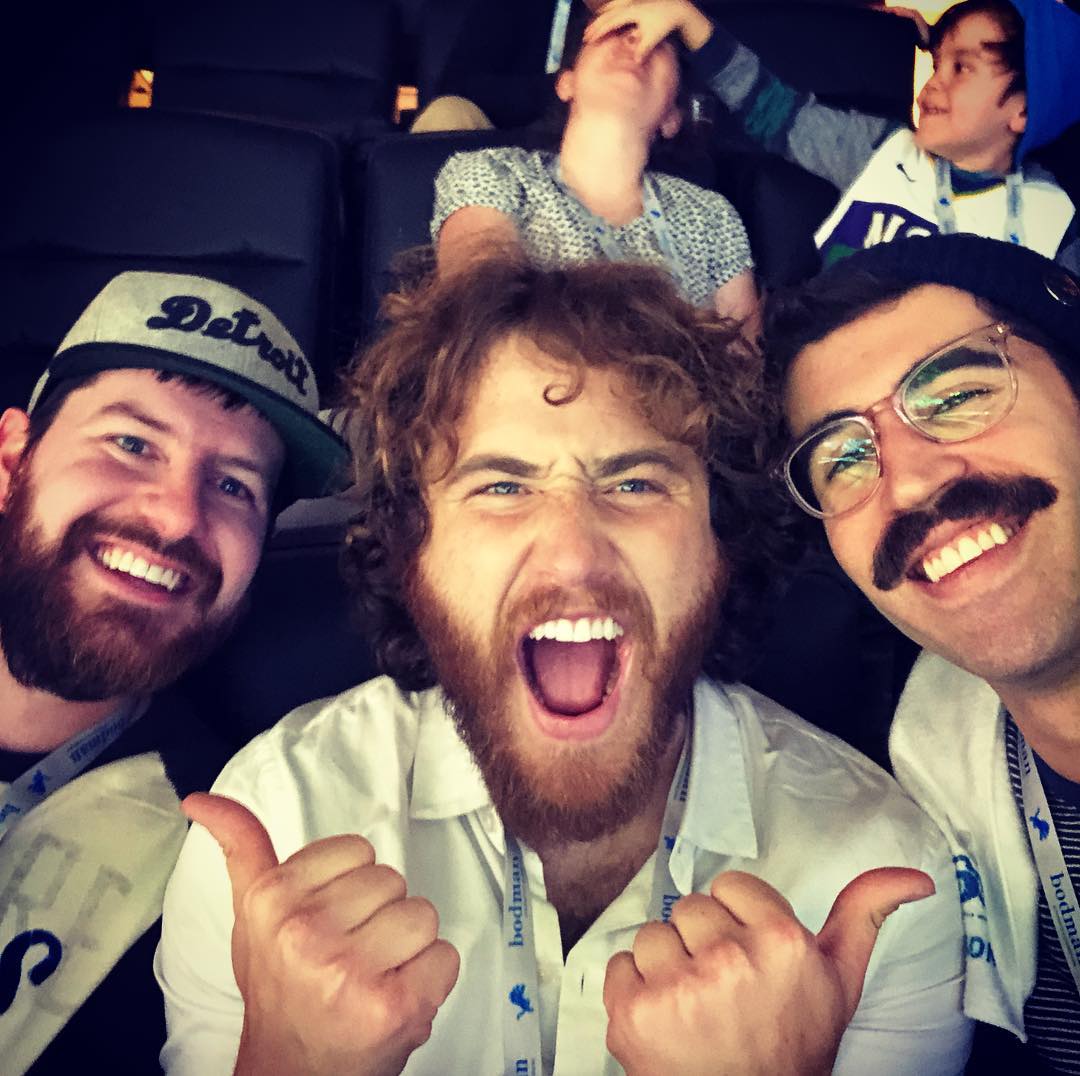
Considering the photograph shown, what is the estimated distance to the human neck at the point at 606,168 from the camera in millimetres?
1683

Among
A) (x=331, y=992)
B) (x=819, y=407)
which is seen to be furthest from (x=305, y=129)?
(x=331, y=992)

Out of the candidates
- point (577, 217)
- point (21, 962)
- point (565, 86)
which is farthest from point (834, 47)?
point (21, 962)

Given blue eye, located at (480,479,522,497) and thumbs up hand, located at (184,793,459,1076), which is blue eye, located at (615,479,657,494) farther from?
thumbs up hand, located at (184,793,459,1076)

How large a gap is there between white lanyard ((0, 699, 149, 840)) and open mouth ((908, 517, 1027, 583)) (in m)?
1.20

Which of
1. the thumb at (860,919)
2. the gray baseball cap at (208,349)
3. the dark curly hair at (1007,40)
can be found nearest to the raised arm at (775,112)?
the dark curly hair at (1007,40)

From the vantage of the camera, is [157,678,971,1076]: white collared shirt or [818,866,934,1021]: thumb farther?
[157,678,971,1076]: white collared shirt

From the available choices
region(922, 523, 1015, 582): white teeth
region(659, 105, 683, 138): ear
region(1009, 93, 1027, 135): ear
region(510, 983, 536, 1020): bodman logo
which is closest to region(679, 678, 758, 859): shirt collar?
region(510, 983, 536, 1020): bodman logo

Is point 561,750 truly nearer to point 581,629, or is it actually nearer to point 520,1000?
point 581,629

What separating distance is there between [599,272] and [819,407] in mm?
403

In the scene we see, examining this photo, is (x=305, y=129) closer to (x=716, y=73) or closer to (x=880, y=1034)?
(x=716, y=73)

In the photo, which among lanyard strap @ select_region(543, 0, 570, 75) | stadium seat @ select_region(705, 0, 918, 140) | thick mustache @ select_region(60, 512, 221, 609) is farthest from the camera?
stadium seat @ select_region(705, 0, 918, 140)

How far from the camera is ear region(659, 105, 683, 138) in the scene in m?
1.79

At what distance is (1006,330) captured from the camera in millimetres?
1081

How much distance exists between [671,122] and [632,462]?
3.75ft
